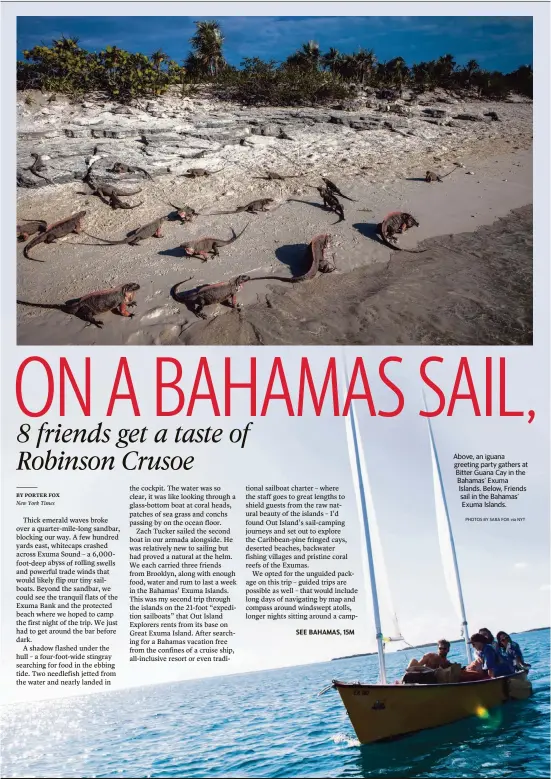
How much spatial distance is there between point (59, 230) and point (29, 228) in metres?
0.37

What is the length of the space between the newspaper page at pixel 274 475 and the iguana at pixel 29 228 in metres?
0.05

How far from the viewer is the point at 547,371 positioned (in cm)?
729

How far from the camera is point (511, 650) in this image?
6.94m

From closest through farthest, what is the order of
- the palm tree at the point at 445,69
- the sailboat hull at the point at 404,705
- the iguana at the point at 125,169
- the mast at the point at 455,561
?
1. the sailboat hull at the point at 404,705
2. the mast at the point at 455,561
3. the palm tree at the point at 445,69
4. the iguana at the point at 125,169

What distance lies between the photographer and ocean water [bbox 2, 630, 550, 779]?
20.4ft

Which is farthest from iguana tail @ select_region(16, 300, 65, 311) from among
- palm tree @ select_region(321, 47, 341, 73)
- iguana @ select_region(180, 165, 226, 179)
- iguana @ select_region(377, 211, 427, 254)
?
palm tree @ select_region(321, 47, 341, 73)

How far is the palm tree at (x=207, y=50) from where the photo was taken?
825 cm

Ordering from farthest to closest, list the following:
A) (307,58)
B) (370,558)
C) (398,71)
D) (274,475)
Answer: (398,71), (307,58), (274,475), (370,558)

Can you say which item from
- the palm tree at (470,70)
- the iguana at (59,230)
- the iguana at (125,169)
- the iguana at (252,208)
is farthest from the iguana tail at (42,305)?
the palm tree at (470,70)

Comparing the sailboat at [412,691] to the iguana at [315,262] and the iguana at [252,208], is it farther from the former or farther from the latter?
the iguana at [252,208]

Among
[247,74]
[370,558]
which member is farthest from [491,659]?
[247,74]

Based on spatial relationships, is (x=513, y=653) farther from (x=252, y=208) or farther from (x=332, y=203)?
(x=252, y=208)

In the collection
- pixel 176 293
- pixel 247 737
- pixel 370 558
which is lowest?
pixel 247 737

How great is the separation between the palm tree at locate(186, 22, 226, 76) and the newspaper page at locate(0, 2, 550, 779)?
0.35 feet
